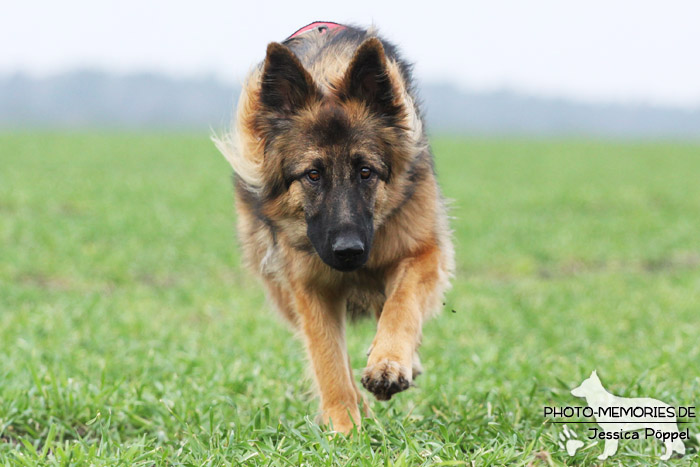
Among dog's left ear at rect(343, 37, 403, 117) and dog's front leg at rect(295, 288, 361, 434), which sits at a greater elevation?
dog's left ear at rect(343, 37, 403, 117)

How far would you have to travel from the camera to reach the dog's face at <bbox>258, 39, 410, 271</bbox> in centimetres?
375

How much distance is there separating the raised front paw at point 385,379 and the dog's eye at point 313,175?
103cm

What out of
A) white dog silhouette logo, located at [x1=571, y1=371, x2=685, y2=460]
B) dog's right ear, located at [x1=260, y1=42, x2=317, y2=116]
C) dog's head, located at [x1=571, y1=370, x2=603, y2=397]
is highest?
dog's right ear, located at [x1=260, y1=42, x2=317, y2=116]

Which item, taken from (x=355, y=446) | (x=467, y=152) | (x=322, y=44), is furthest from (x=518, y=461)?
(x=467, y=152)

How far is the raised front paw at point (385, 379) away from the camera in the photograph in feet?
11.2

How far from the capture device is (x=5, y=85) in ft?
538

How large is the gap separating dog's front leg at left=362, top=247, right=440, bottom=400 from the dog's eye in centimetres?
73

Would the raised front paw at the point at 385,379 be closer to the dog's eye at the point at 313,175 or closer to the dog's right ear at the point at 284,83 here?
the dog's eye at the point at 313,175

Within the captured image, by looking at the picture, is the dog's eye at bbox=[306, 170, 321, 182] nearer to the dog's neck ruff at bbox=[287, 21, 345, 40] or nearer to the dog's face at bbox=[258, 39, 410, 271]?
the dog's face at bbox=[258, 39, 410, 271]

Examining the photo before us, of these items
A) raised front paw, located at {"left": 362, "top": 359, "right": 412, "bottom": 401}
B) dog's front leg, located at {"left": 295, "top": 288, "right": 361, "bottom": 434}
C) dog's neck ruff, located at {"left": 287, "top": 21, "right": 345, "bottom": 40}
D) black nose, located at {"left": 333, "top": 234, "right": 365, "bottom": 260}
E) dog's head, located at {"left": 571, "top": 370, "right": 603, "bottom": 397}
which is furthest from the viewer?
dog's neck ruff, located at {"left": 287, "top": 21, "right": 345, "bottom": 40}

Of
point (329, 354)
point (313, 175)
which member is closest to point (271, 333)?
point (329, 354)

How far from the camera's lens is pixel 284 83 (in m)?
3.95

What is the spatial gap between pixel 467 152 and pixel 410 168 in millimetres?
33826

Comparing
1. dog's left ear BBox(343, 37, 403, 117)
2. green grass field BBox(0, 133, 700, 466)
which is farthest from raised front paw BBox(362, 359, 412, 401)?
dog's left ear BBox(343, 37, 403, 117)
